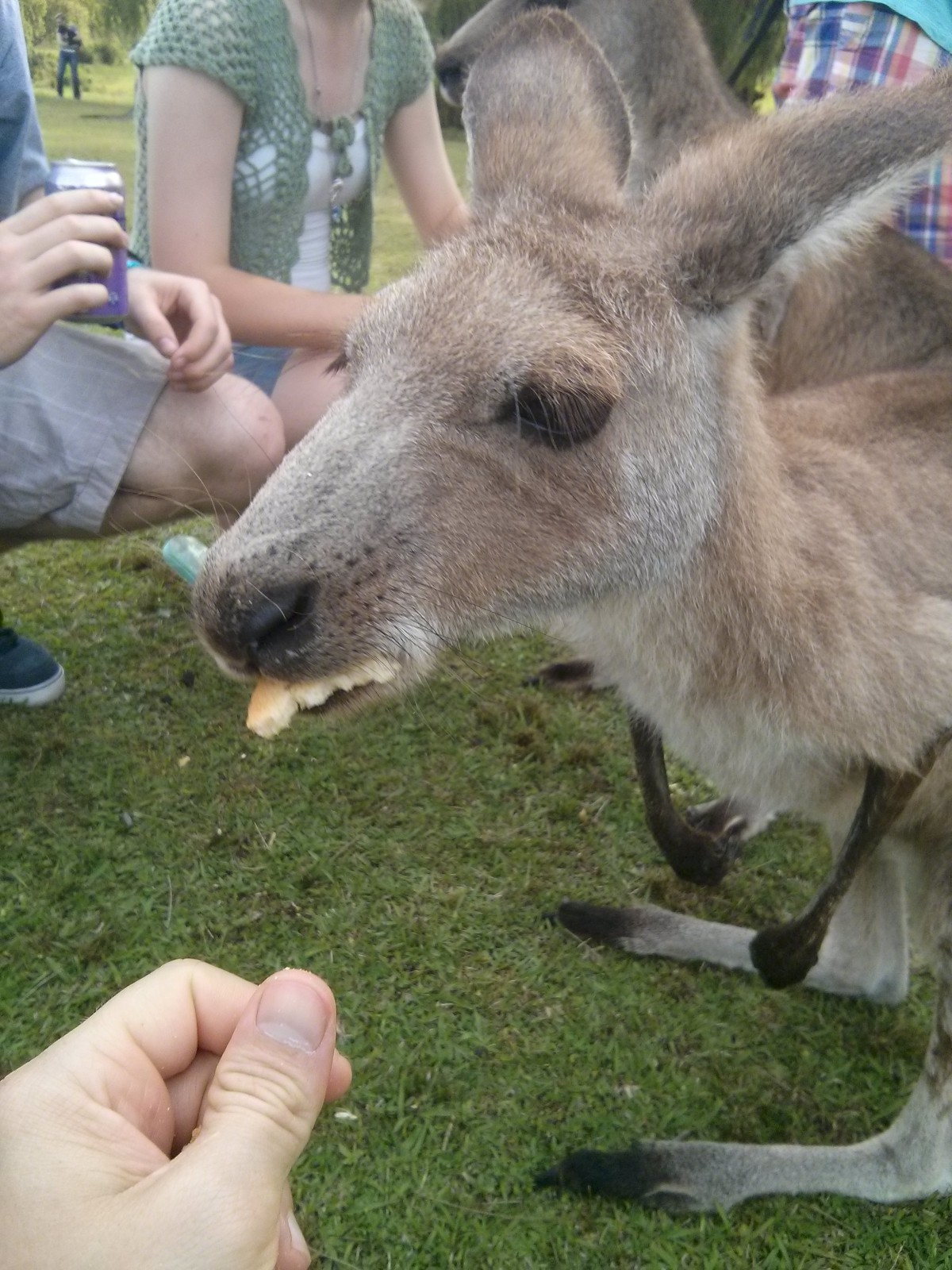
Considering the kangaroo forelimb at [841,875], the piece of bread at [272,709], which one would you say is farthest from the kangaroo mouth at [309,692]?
the kangaroo forelimb at [841,875]

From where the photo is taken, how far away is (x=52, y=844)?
100 inches

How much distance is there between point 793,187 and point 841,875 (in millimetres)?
1192

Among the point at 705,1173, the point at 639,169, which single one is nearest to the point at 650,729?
the point at 705,1173

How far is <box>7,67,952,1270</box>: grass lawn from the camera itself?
1885 millimetres

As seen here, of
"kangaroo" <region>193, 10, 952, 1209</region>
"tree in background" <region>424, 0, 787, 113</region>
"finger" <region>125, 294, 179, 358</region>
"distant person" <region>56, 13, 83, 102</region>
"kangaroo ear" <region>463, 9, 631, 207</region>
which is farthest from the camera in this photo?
"tree in background" <region>424, 0, 787, 113</region>

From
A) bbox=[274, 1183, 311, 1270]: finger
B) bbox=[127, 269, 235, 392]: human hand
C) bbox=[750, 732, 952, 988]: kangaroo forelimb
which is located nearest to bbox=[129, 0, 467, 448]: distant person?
bbox=[127, 269, 235, 392]: human hand

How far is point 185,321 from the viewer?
2521 mm

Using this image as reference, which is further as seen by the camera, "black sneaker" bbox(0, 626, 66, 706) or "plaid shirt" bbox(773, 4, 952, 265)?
"black sneaker" bbox(0, 626, 66, 706)

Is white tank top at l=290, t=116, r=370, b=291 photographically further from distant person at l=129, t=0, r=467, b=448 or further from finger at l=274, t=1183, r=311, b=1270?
finger at l=274, t=1183, r=311, b=1270

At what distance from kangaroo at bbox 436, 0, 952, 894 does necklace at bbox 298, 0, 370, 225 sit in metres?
0.37

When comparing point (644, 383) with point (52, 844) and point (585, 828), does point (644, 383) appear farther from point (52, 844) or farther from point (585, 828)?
point (52, 844)

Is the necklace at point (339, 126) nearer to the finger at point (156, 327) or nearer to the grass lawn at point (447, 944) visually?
the grass lawn at point (447, 944)

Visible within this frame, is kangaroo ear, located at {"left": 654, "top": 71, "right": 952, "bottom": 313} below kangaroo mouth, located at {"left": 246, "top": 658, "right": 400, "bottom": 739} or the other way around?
the other way around

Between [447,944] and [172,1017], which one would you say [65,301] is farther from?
[447,944]
